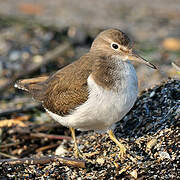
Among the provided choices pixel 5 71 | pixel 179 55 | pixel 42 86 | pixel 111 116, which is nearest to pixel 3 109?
pixel 42 86

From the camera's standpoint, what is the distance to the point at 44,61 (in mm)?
8367

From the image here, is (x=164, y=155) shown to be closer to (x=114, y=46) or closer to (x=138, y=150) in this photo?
(x=138, y=150)

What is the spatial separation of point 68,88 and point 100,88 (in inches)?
21.3

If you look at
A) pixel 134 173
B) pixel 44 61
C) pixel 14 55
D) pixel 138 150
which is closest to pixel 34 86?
pixel 138 150

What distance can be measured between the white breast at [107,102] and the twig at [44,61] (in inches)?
128

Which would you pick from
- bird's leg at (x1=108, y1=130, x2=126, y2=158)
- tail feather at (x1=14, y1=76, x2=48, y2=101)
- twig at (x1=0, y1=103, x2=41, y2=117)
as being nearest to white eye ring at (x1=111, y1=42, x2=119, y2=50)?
bird's leg at (x1=108, y1=130, x2=126, y2=158)

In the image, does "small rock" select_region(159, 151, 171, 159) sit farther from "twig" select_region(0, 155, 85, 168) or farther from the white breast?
"twig" select_region(0, 155, 85, 168)

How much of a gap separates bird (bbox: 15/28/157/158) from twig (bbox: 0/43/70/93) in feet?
8.55

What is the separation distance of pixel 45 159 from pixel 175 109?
1.64m

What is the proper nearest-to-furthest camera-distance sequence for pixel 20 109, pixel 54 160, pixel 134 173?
pixel 134 173, pixel 54 160, pixel 20 109

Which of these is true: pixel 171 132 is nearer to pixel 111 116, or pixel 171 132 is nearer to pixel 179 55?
pixel 111 116

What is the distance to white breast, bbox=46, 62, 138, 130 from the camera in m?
4.34

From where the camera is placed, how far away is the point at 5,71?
27.8 feet

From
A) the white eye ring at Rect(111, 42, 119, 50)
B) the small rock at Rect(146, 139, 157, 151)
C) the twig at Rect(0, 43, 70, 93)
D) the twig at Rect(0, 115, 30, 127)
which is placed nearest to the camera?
the small rock at Rect(146, 139, 157, 151)
